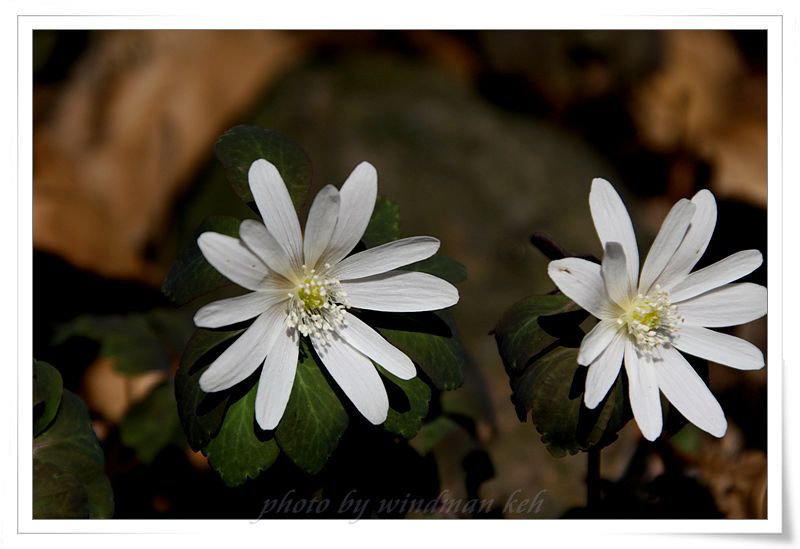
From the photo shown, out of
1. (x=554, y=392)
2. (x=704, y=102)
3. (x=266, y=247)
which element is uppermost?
(x=704, y=102)

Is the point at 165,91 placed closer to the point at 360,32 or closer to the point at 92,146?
the point at 92,146

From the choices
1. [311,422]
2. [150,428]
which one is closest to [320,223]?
[311,422]

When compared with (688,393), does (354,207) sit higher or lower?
higher

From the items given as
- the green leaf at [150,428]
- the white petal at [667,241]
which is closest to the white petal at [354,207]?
the white petal at [667,241]

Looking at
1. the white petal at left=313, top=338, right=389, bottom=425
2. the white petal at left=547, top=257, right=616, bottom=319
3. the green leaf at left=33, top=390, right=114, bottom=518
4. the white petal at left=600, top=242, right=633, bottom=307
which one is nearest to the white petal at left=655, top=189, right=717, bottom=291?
the white petal at left=600, top=242, right=633, bottom=307

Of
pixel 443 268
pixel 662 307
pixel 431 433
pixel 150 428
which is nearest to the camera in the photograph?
pixel 662 307

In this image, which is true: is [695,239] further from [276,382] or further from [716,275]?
[276,382]
